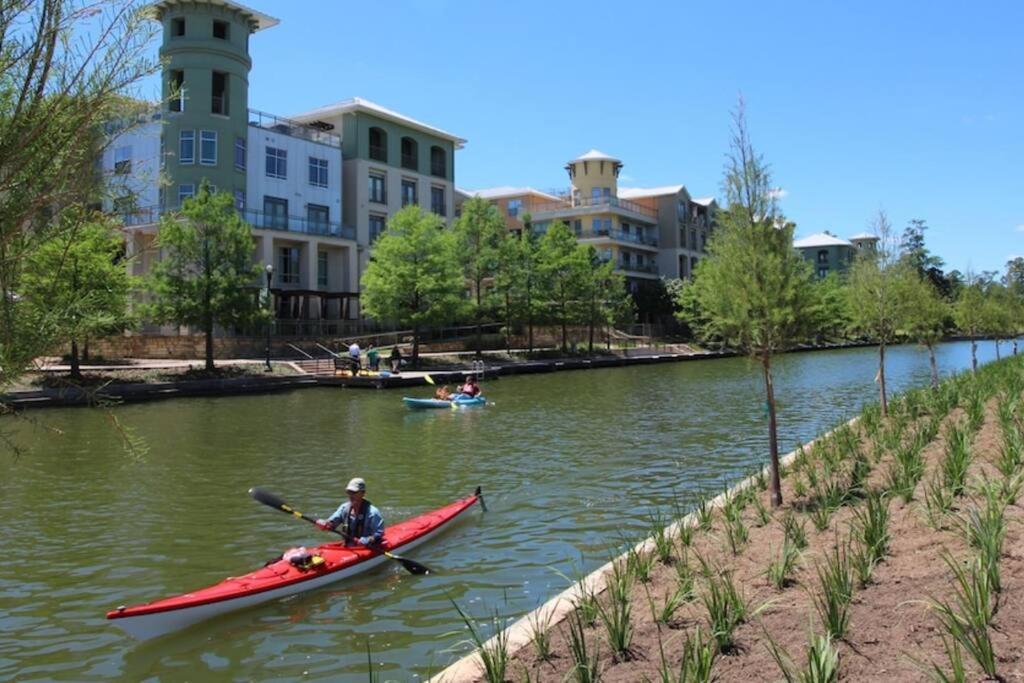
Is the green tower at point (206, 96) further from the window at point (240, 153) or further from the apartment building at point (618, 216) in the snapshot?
the apartment building at point (618, 216)

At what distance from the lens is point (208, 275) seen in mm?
34719

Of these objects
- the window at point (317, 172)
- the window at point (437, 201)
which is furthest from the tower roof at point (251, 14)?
the window at point (437, 201)

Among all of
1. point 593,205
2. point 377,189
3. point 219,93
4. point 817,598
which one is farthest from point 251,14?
point 817,598

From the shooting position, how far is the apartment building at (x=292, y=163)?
4472 cm

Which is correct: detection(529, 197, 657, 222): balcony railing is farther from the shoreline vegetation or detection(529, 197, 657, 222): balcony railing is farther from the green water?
the shoreline vegetation

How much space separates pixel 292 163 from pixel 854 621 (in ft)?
164

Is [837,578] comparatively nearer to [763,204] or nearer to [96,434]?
[763,204]

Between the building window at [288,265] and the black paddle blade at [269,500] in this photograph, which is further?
the building window at [288,265]

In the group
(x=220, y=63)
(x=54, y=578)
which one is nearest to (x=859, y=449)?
(x=54, y=578)

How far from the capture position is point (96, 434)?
2052cm

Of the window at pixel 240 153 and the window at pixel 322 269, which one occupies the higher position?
the window at pixel 240 153

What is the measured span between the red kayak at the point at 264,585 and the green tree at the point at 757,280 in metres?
4.80

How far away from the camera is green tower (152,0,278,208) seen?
44.5 m

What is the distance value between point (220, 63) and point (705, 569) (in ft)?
154
